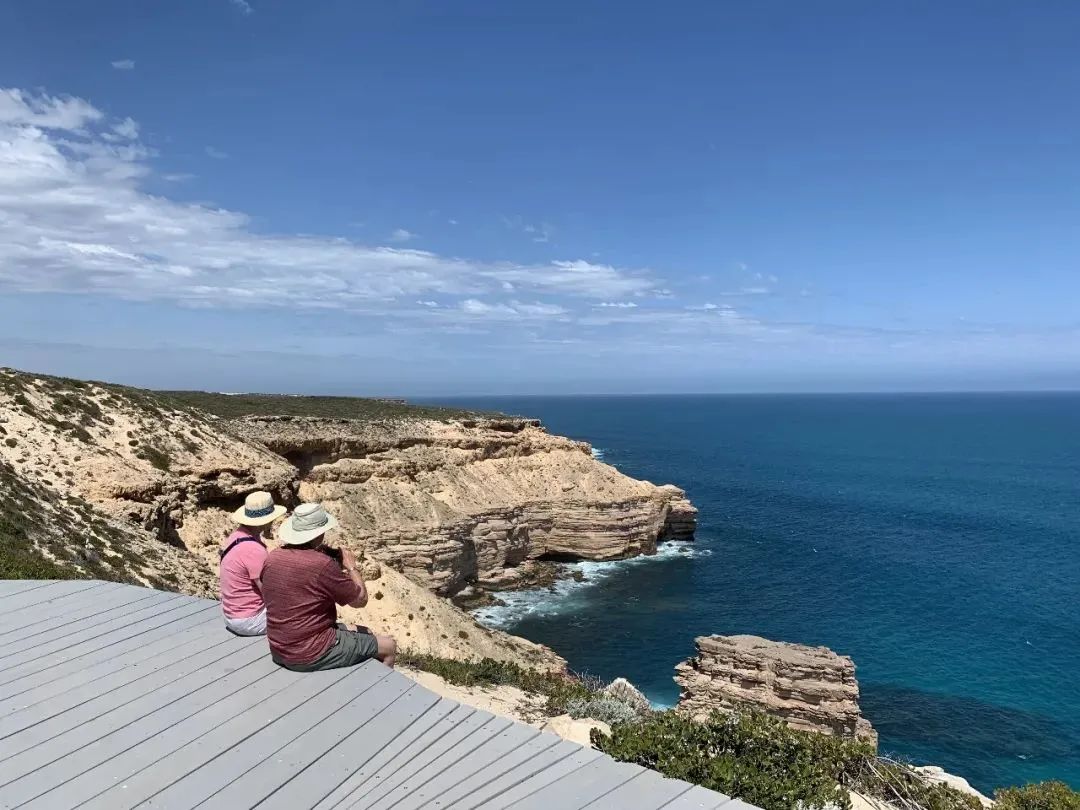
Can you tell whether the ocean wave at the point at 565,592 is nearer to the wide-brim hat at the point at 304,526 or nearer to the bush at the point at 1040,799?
the bush at the point at 1040,799

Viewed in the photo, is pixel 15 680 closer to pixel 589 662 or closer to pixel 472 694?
pixel 472 694

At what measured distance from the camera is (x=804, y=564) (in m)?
53.1

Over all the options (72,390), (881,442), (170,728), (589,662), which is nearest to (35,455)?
(72,390)

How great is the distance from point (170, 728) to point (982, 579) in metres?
56.5

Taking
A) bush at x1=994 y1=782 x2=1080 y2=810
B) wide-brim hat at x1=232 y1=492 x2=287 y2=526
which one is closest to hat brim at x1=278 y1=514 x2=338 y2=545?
wide-brim hat at x1=232 y1=492 x2=287 y2=526

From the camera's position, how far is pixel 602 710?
10.9 metres

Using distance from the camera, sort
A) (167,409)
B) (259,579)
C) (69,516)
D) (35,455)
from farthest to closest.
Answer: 1. (167,409)
2. (35,455)
3. (69,516)
4. (259,579)

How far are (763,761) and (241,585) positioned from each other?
613 centimetres

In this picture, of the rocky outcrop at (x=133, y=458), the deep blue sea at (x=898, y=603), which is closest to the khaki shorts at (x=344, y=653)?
the rocky outcrop at (x=133, y=458)

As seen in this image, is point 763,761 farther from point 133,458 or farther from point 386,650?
point 133,458

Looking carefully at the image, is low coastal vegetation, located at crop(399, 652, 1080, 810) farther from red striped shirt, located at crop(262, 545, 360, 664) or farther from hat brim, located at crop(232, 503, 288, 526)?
hat brim, located at crop(232, 503, 288, 526)

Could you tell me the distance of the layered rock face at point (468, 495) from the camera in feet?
137

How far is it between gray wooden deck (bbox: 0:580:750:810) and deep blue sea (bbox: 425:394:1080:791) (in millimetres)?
28643

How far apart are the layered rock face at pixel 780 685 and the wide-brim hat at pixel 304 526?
2050 cm
